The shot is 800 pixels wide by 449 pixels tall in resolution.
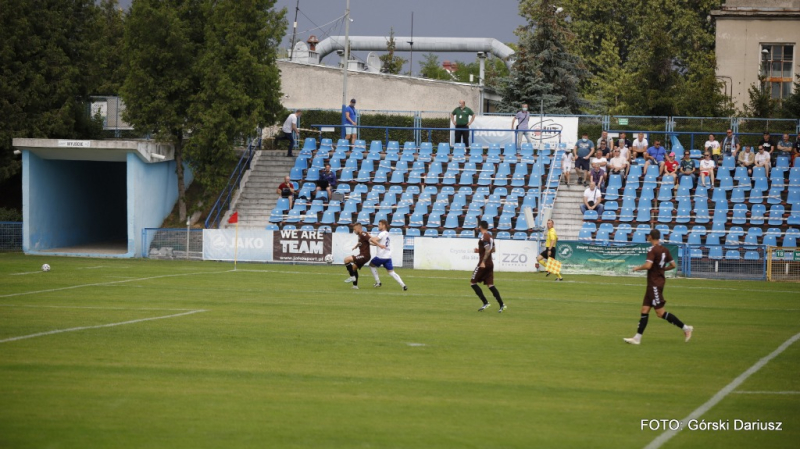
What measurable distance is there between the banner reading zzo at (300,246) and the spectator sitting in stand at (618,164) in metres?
13.1

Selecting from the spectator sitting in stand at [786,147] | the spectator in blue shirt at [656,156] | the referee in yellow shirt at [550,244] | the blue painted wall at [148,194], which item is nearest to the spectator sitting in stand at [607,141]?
the spectator in blue shirt at [656,156]

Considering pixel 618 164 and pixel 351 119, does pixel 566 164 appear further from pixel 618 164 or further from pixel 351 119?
pixel 351 119

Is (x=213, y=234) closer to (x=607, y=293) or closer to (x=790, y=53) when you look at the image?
(x=607, y=293)

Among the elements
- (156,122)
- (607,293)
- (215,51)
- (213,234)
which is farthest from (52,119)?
(607,293)

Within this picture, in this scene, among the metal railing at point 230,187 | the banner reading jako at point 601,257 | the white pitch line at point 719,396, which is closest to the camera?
the white pitch line at point 719,396

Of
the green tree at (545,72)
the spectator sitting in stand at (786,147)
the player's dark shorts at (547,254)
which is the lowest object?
the player's dark shorts at (547,254)

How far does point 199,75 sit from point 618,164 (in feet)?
63.5

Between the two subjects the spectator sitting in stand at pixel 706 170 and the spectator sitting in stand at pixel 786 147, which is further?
the spectator sitting in stand at pixel 786 147

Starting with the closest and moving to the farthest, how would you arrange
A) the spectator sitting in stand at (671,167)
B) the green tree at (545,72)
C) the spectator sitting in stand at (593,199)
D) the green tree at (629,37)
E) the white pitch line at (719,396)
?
1. the white pitch line at (719,396)
2. the spectator sitting in stand at (593,199)
3. the spectator sitting in stand at (671,167)
4. the green tree at (545,72)
5. the green tree at (629,37)

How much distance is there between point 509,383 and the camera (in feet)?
43.7

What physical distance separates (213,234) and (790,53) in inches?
1380

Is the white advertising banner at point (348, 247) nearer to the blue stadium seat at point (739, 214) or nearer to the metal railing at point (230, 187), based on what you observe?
the metal railing at point (230, 187)

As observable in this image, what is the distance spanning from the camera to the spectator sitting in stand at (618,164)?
3947cm

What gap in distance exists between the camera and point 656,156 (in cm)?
3981
